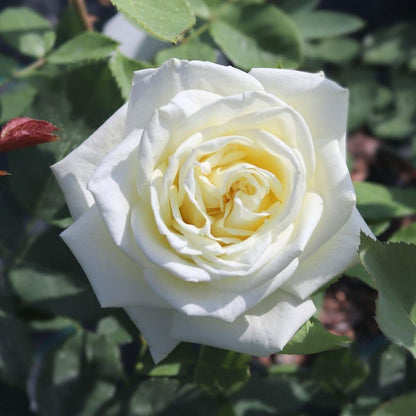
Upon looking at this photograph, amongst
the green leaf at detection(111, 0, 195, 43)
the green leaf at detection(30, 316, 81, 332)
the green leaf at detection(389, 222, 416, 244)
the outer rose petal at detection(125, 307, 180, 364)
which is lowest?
the green leaf at detection(30, 316, 81, 332)

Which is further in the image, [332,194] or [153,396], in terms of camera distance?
[153,396]

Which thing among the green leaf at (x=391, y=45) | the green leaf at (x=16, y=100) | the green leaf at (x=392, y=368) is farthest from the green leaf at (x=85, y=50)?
the green leaf at (x=391, y=45)

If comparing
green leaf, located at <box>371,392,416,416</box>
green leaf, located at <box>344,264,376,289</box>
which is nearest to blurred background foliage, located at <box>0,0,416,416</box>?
green leaf, located at <box>344,264,376,289</box>

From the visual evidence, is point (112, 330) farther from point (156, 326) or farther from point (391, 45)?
point (391, 45)

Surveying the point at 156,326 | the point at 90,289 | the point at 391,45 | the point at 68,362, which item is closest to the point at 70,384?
the point at 68,362

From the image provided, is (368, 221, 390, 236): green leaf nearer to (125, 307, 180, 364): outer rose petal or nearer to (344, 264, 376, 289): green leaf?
(344, 264, 376, 289): green leaf

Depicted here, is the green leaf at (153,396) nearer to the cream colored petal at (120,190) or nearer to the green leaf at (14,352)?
the green leaf at (14,352)

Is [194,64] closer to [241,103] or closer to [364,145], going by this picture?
[241,103]
